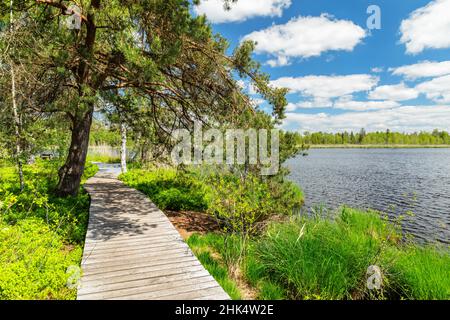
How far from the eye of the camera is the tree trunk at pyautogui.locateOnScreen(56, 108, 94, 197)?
7676mm

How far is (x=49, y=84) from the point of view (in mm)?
7355

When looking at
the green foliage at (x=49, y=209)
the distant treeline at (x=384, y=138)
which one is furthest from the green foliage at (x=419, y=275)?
the distant treeline at (x=384, y=138)

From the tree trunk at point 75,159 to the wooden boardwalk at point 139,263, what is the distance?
1.47 m

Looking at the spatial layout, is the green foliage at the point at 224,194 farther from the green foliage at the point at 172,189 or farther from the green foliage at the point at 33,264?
the green foliage at the point at 33,264

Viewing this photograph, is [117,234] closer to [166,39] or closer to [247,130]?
A: [247,130]

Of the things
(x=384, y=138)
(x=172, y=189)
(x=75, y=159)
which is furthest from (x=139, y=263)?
(x=384, y=138)

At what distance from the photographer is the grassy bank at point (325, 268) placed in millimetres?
4215

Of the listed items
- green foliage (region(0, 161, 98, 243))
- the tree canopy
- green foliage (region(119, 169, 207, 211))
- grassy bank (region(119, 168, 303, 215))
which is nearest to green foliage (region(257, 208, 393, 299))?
grassy bank (region(119, 168, 303, 215))

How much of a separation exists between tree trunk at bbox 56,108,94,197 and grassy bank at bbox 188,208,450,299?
471 cm

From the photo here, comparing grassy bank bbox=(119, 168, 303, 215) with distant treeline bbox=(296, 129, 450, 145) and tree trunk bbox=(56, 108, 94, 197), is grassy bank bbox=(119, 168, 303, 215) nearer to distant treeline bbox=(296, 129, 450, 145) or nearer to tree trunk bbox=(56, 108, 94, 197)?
tree trunk bbox=(56, 108, 94, 197)

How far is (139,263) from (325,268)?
298cm

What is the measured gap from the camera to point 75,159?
7727 mm

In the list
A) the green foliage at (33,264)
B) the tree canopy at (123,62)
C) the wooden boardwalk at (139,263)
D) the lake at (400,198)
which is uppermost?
the tree canopy at (123,62)
